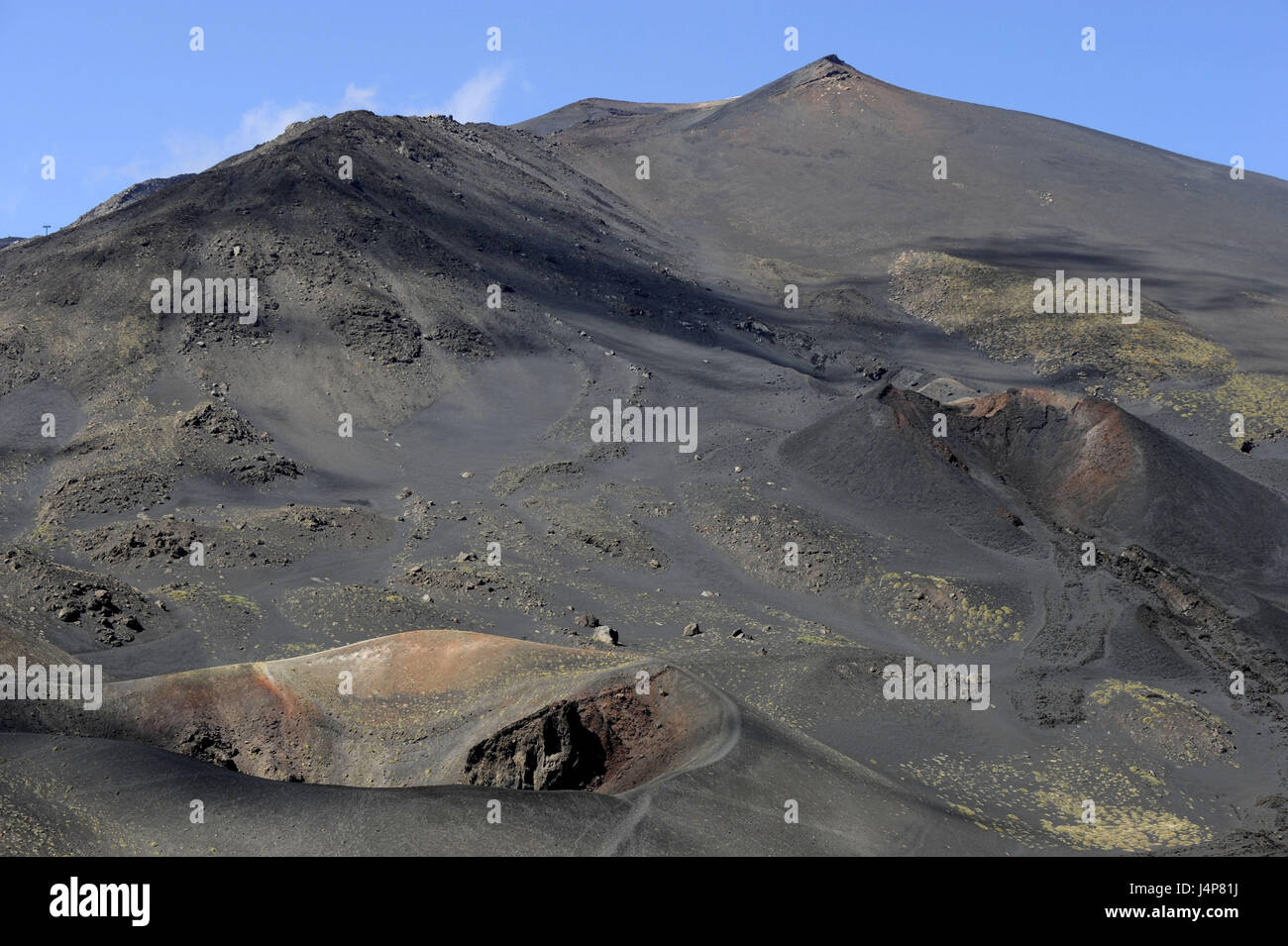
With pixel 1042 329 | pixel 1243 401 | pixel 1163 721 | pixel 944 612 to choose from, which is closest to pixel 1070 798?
pixel 1163 721

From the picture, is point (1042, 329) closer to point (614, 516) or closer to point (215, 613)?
point (614, 516)

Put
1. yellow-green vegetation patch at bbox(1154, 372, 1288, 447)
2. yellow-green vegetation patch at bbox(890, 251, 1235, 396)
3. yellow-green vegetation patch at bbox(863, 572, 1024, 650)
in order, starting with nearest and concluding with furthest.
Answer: yellow-green vegetation patch at bbox(863, 572, 1024, 650) < yellow-green vegetation patch at bbox(1154, 372, 1288, 447) < yellow-green vegetation patch at bbox(890, 251, 1235, 396)

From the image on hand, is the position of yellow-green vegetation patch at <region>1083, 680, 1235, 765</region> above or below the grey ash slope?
below

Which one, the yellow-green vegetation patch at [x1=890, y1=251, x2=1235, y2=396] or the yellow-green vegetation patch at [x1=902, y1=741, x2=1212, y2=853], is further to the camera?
the yellow-green vegetation patch at [x1=890, y1=251, x2=1235, y2=396]

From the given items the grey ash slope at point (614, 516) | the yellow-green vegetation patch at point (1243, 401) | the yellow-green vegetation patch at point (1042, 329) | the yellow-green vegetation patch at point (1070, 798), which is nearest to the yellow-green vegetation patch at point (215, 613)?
the grey ash slope at point (614, 516)

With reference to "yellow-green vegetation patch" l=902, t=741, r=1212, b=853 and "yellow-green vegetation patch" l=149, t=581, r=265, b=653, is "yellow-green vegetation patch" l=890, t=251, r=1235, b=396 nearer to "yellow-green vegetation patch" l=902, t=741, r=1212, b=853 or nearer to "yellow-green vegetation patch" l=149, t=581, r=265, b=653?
"yellow-green vegetation patch" l=902, t=741, r=1212, b=853

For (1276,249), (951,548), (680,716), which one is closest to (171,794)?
(680,716)

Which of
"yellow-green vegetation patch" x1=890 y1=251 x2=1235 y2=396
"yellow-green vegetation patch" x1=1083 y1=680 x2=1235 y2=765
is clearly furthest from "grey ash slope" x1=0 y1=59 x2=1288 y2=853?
"yellow-green vegetation patch" x1=890 y1=251 x2=1235 y2=396
